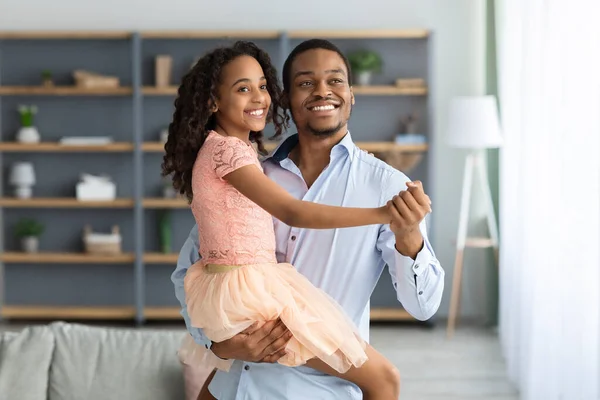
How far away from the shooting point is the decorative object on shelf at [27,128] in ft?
23.5

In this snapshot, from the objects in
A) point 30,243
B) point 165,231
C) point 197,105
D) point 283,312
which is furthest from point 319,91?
point 30,243

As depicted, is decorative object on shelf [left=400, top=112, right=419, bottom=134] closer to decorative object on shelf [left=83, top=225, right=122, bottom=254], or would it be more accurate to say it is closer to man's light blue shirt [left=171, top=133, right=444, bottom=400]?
decorative object on shelf [left=83, top=225, right=122, bottom=254]

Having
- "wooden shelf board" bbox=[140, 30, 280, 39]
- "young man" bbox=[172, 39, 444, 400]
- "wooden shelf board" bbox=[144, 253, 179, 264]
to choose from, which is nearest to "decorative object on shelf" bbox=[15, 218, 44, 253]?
"wooden shelf board" bbox=[144, 253, 179, 264]

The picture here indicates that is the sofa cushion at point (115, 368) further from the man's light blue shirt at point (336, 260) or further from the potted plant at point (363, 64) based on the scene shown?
the potted plant at point (363, 64)

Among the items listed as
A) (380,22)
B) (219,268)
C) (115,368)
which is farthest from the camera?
(380,22)

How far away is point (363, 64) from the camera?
7.06 metres

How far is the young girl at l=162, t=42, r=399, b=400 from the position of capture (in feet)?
6.61

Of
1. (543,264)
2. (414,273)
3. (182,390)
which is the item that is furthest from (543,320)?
(414,273)

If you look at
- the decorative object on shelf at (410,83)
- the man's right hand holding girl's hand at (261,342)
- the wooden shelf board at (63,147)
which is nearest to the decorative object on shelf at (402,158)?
the decorative object on shelf at (410,83)

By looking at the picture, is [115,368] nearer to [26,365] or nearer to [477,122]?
[26,365]

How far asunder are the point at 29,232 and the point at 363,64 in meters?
2.86

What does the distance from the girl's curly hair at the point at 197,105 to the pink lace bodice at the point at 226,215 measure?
6 cm

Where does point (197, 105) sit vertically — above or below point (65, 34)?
below

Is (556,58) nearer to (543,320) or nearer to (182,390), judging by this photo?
(543,320)
